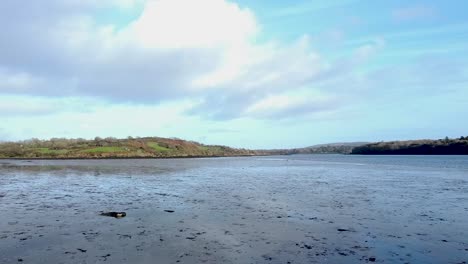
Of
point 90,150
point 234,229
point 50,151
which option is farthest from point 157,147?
point 234,229

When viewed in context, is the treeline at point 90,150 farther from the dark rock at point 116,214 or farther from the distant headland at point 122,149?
the dark rock at point 116,214

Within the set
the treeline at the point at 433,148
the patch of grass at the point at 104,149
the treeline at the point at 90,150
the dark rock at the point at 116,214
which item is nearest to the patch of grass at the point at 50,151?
the treeline at the point at 90,150

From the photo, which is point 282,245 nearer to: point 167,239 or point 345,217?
point 167,239

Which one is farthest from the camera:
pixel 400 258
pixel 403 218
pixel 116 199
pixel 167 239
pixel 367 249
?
pixel 116 199

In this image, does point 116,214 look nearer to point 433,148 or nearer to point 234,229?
point 234,229

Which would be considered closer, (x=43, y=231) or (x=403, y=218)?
(x=43, y=231)

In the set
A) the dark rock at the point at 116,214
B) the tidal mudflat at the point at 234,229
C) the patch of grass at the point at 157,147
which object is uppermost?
the patch of grass at the point at 157,147

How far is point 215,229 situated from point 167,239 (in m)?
2.54

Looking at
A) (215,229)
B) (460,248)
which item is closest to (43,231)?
(215,229)

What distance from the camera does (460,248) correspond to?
13.6 m

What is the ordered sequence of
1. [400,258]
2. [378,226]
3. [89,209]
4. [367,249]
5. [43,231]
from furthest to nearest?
[89,209] → [378,226] → [43,231] → [367,249] → [400,258]

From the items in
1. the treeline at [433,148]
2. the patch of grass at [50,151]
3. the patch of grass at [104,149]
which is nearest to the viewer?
the patch of grass at [50,151]

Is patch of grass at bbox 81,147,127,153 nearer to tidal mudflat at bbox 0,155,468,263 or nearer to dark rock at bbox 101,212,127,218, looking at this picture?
tidal mudflat at bbox 0,155,468,263

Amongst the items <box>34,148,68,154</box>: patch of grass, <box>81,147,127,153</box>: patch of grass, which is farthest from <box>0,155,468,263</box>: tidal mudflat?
<box>34,148,68,154</box>: patch of grass
